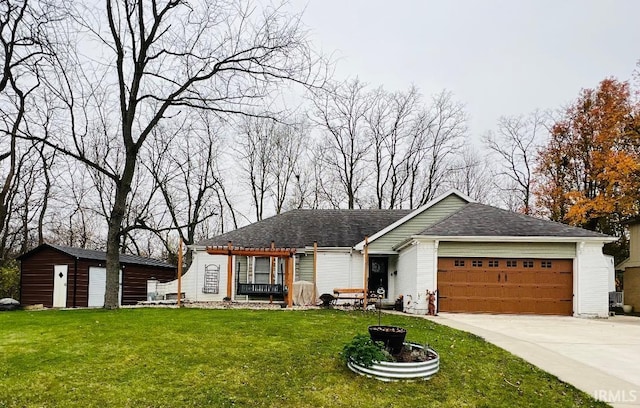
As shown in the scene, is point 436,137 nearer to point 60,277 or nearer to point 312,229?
point 312,229

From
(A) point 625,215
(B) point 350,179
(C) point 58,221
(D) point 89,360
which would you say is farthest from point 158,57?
(A) point 625,215

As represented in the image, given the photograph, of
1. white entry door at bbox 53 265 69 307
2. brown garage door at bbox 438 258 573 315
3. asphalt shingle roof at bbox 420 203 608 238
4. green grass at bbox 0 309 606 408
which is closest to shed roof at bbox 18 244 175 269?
white entry door at bbox 53 265 69 307

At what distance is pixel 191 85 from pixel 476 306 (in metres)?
11.7

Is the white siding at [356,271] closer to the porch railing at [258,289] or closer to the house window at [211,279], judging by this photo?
the porch railing at [258,289]

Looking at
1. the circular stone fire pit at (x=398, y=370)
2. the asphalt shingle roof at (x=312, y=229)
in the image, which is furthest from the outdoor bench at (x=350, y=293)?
the circular stone fire pit at (x=398, y=370)

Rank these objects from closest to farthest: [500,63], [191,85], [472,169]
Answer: [191,85] < [500,63] < [472,169]

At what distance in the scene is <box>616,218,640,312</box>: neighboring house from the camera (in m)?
20.3

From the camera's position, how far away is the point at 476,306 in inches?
634

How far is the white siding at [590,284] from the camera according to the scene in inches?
622

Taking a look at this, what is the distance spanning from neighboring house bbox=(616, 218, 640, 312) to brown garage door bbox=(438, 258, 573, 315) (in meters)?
6.68

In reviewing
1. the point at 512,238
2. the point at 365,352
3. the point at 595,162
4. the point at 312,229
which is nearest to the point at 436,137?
the point at 595,162

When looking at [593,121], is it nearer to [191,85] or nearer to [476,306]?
[476,306]

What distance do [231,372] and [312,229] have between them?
15.3 metres

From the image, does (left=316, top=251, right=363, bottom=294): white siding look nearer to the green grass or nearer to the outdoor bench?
the outdoor bench
